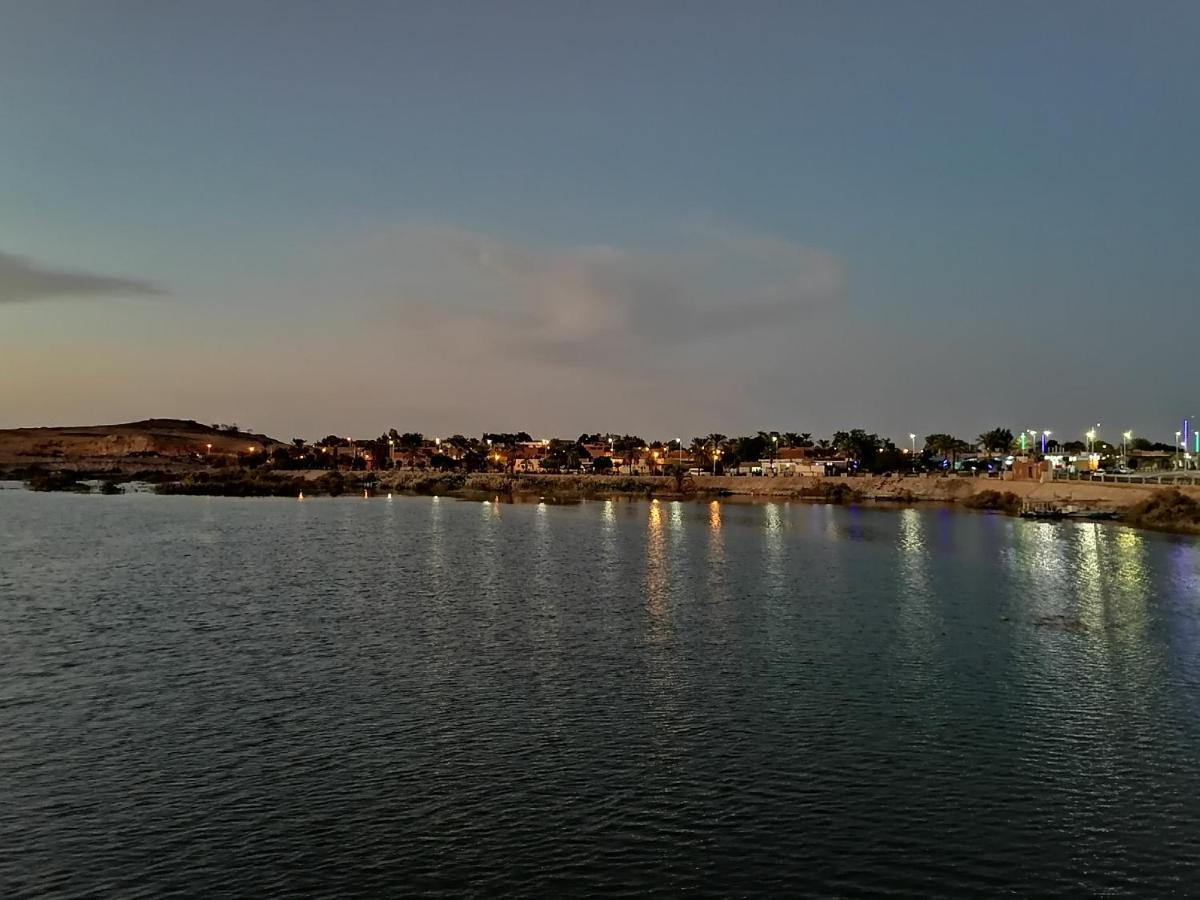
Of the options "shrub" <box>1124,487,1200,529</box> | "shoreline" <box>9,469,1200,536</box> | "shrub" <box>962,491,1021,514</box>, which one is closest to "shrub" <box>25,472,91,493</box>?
"shoreline" <box>9,469,1200,536</box>

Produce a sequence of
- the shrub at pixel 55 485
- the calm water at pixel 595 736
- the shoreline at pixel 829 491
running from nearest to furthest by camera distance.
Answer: the calm water at pixel 595 736
the shoreline at pixel 829 491
the shrub at pixel 55 485

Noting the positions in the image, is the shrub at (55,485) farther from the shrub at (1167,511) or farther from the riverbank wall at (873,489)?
the shrub at (1167,511)

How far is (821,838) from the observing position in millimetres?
18578

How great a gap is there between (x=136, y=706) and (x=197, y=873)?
12.1 m

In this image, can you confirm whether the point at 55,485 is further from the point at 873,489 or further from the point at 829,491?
the point at 873,489

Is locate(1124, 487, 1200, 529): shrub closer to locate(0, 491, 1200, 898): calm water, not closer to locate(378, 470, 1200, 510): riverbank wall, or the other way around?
locate(378, 470, 1200, 510): riverbank wall

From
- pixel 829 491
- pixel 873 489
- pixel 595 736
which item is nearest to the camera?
pixel 595 736

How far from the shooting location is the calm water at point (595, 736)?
17.4 meters

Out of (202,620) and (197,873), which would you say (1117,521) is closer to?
(202,620)

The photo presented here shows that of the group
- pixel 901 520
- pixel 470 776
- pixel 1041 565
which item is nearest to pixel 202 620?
pixel 470 776

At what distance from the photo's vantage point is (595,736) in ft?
81.4

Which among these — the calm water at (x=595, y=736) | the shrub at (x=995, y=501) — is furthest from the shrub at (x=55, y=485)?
the shrub at (x=995, y=501)

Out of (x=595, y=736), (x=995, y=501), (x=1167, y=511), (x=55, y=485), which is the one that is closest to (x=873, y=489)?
(x=995, y=501)

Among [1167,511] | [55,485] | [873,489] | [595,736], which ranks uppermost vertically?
[55,485]
